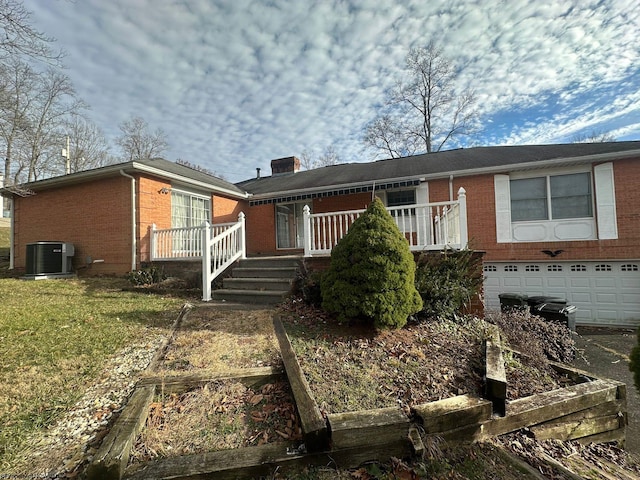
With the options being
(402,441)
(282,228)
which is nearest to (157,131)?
(282,228)

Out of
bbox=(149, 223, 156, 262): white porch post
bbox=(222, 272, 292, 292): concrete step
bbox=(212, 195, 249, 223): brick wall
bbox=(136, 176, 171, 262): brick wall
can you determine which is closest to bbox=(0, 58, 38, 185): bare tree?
bbox=(136, 176, 171, 262): brick wall

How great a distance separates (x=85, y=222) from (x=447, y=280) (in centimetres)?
1098

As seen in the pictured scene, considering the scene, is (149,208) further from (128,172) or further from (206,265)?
(206,265)

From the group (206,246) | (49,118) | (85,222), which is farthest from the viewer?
(49,118)

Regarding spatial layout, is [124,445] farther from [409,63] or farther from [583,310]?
[409,63]

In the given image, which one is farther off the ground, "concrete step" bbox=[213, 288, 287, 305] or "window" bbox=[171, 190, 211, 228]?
"window" bbox=[171, 190, 211, 228]

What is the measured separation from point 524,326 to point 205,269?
255 inches

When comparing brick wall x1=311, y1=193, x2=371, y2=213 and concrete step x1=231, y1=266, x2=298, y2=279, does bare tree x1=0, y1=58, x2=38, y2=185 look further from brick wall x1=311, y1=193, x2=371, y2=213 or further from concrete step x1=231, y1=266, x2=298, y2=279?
brick wall x1=311, y1=193, x2=371, y2=213

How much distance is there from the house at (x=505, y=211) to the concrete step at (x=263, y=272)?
56.3 inches

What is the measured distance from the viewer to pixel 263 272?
22.3 ft

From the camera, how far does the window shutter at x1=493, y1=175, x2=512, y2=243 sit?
9.61 m

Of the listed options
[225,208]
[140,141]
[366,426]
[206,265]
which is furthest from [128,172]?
[140,141]

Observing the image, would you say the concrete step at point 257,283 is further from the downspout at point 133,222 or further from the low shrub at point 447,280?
the downspout at point 133,222

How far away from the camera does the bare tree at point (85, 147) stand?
76.6ft
